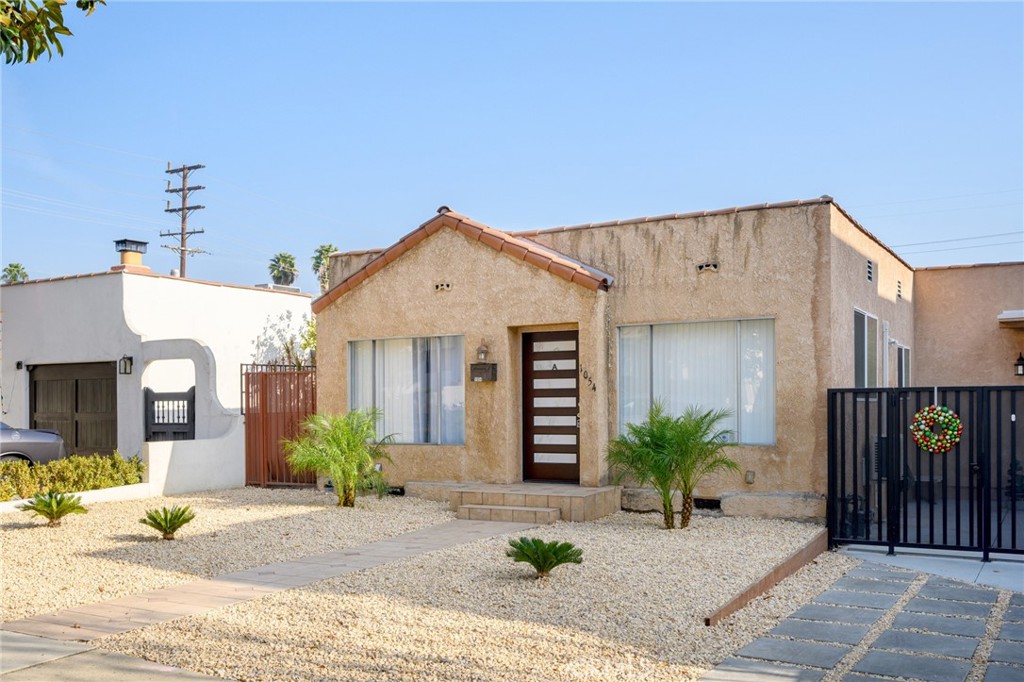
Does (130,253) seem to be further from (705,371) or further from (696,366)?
(705,371)

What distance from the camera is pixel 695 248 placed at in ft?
37.3

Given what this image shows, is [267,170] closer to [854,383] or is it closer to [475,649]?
[854,383]

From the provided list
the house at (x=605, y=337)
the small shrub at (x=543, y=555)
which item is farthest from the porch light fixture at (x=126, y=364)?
the small shrub at (x=543, y=555)

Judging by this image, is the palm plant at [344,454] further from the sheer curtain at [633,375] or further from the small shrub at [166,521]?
the sheer curtain at [633,375]

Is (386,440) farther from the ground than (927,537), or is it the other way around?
(386,440)

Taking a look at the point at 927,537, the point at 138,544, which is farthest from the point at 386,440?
the point at 927,537

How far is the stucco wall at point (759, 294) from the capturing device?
10.6 metres

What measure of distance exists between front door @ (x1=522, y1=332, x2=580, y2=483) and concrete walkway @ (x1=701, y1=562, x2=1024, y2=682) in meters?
4.76

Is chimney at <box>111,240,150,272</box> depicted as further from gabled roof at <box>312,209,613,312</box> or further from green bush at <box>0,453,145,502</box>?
gabled roof at <box>312,209,613,312</box>

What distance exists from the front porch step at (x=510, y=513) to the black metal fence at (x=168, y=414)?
25.8 ft

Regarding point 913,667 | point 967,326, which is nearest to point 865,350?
point 967,326

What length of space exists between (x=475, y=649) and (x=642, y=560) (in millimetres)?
3029

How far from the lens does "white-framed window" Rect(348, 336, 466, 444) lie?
505 inches

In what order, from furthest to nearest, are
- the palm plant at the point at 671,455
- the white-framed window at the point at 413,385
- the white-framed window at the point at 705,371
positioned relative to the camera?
1. the white-framed window at the point at 413,385
2. the white-framed window at the point at 705,371
3. the palm plant at the point at 671,455
